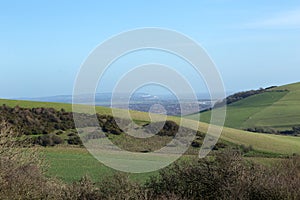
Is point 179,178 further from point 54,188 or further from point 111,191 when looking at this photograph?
point 54,188

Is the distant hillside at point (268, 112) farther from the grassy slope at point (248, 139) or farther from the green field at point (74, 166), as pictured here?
the green field at point (74, 166)

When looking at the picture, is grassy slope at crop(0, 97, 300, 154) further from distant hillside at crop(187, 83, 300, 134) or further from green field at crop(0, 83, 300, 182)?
distant hillside at crop(187, 83, 300, 134)

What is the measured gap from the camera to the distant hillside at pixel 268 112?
78000 millimetres

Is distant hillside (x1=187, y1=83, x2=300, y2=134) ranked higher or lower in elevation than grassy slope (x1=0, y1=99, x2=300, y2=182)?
higher

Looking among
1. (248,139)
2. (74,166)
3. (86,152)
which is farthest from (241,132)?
(74,166)

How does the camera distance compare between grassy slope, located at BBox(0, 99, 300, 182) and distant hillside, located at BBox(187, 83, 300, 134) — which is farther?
distant hillside, located at BBox(187, 83, 300, 134)

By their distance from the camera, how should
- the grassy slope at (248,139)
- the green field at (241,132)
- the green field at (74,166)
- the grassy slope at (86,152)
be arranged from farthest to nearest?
the grassy slope at (248,139), the green field at (241,132), the grassy slope at (86,152), the green field at (74,166)

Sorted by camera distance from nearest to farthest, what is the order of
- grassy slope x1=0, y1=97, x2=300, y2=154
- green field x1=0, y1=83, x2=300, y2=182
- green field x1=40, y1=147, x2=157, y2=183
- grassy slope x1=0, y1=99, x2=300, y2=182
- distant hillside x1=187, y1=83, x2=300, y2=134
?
green field x1=40, y1=147, x2=157, y2=183 < grassy slope x1=0, y1=99, x2=300, y2=182 < green field x1=0, y1=83, x2=300, y2=182 < grassy slope x1=0, y1=97, x2=300, y2=154 < distant hillside x1=187, y1=83, x2=300, y2=134

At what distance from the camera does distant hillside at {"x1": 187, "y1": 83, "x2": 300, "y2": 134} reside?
78000 millimetres

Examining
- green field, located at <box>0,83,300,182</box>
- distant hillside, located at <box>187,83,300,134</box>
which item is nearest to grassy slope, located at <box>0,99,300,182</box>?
green field, located at <box>0,83,300,182</box>

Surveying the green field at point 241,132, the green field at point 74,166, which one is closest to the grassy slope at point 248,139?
the green field at point 241,132

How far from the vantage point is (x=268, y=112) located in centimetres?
8875

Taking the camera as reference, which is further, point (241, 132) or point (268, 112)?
point (268, 112)

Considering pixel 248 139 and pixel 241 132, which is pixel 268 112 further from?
pixel 248 139
